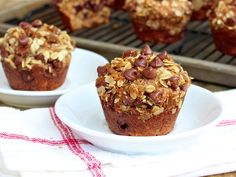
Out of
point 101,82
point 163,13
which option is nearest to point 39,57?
point 101,82

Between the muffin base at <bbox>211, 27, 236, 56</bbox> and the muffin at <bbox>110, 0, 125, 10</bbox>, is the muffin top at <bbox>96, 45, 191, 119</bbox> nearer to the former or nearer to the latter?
the muffin base at <bbox>211, 27, 236, 56</bbox>

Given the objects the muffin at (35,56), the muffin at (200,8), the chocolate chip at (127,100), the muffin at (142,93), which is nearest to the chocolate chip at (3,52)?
the muffin at (35,56)

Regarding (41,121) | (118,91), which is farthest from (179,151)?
(41,121)

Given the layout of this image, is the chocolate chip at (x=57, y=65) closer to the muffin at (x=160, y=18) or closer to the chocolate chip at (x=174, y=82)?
the chocolate chip at (x=174, y=82)

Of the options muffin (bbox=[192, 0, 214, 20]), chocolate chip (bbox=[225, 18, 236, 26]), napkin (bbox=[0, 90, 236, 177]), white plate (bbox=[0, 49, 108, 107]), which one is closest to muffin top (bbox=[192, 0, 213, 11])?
muffin (bbox=[192, 0, 214, 20])

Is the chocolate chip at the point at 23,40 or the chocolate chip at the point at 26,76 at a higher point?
the chocolate chip at the point at 23,40

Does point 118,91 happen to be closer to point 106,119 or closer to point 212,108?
point 106,119

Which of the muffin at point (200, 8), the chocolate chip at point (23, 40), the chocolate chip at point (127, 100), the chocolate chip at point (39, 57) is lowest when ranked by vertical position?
the muffin at point (200, 8)
